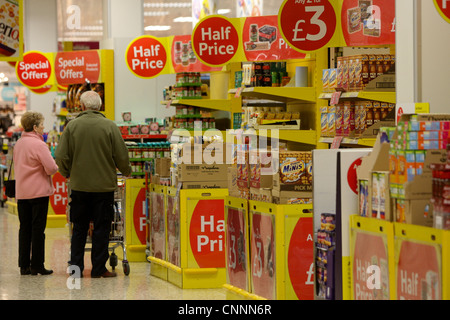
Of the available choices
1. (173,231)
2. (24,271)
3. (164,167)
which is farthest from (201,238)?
(24,271)

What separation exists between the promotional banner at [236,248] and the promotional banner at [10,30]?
8.58 feet

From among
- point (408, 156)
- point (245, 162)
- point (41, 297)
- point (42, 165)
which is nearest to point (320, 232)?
Answer: point (408, 156)

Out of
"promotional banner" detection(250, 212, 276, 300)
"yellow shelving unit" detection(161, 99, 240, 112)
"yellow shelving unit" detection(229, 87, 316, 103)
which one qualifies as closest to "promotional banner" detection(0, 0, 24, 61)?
"yellow shelving unit" detection(229, 87, 316, 103)

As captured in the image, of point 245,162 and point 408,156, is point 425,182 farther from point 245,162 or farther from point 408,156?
point 245,162

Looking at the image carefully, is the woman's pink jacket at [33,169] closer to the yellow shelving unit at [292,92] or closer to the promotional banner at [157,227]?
the promotional banner at [157,227]

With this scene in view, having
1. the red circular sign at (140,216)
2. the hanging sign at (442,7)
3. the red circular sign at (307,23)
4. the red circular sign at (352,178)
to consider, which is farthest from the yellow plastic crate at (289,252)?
the red circular sign at (140,216)

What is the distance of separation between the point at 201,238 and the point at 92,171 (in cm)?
120

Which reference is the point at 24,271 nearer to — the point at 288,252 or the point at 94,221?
the point at 94,221

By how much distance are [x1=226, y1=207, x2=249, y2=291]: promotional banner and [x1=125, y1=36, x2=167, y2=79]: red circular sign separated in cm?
654

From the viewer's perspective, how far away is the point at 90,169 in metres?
7.29

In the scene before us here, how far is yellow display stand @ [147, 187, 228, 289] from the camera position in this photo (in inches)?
274

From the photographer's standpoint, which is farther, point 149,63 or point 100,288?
point 149,63

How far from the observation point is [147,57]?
11.9 metres

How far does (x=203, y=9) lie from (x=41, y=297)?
300 inches
